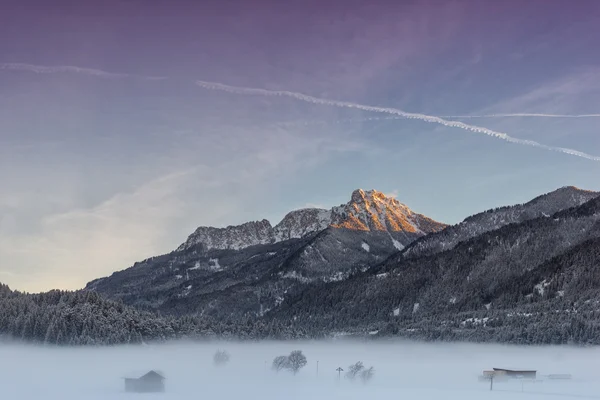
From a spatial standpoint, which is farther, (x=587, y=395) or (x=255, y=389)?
(x=255, y=389)

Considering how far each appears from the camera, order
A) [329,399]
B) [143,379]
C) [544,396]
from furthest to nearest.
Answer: [143,379]
[544,396]
[329,399]

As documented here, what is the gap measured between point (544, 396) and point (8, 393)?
145076mm

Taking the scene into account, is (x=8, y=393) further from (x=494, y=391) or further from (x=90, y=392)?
(x=494, y=391)

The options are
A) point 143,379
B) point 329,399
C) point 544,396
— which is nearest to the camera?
point 329,399

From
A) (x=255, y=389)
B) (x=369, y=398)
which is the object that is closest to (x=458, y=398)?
(x=369, y=398)

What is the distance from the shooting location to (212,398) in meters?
174

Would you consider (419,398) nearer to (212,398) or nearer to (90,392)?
(212,398)

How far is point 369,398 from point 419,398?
12.6 metres

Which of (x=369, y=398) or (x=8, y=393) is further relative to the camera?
(x=8, y=393)

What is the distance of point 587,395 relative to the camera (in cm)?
18588

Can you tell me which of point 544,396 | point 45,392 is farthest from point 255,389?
point 544,396

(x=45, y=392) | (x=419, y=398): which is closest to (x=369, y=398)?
(x=419, y=398)

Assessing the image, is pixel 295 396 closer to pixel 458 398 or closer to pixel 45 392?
pixel 458 398

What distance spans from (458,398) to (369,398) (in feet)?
73.6
